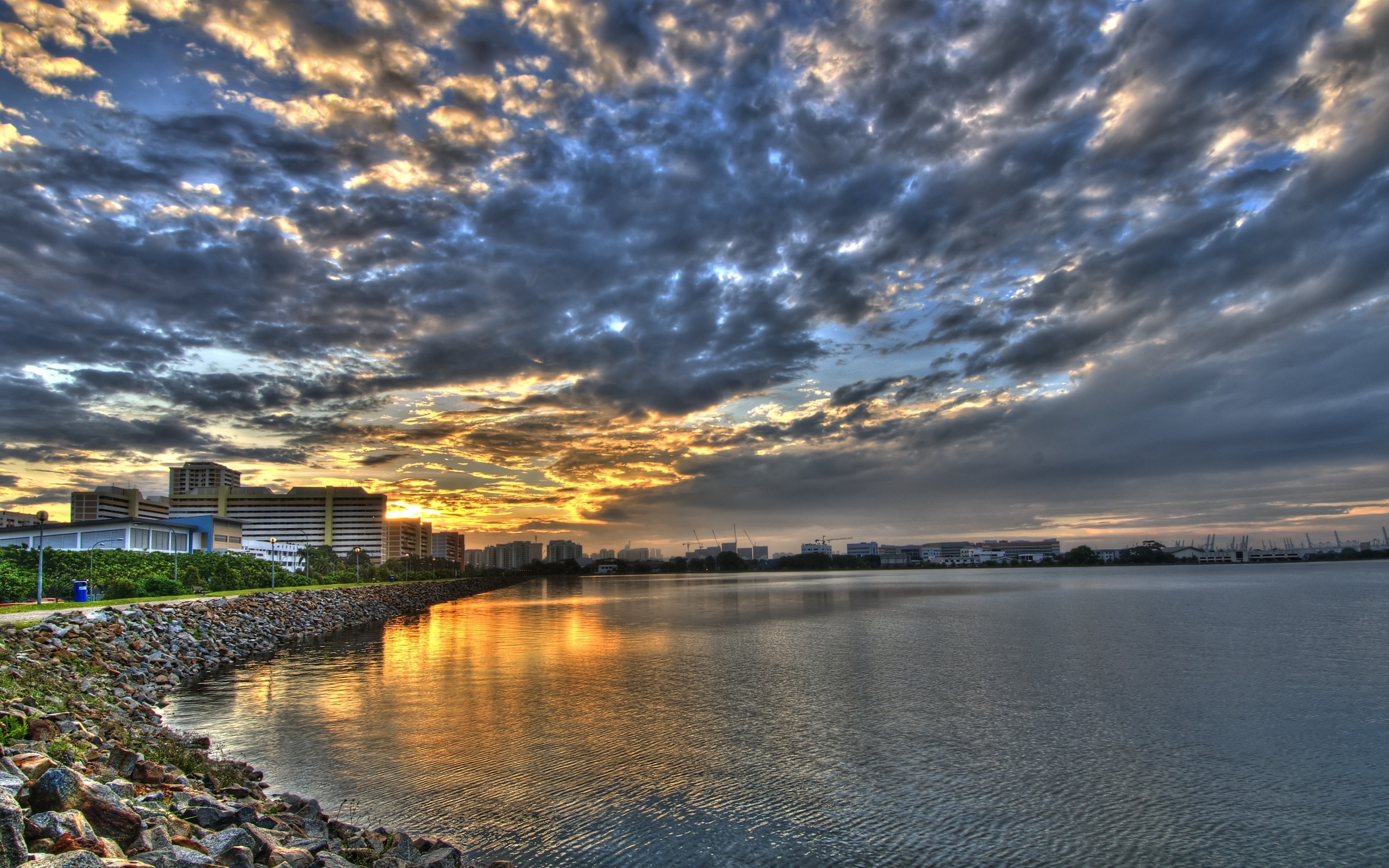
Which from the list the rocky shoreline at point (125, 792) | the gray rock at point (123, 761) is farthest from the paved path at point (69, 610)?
the gray rock at point (123, 761)

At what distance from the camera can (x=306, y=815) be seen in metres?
12.5

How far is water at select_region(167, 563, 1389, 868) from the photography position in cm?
1269

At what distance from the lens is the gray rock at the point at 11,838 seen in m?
6.75

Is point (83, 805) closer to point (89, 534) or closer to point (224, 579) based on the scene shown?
point (224, 579)

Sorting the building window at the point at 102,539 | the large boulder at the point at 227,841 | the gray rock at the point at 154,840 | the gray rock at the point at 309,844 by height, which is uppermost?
the building window at the point at 102,539

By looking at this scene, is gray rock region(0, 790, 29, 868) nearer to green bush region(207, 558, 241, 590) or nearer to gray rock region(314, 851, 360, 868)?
gray rock region(314, 851, 360, 868)

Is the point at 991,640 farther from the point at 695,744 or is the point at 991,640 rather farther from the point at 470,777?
the point at 470,777

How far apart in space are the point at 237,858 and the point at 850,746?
13.9m

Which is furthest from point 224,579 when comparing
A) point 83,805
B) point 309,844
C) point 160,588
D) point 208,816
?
point 83,805

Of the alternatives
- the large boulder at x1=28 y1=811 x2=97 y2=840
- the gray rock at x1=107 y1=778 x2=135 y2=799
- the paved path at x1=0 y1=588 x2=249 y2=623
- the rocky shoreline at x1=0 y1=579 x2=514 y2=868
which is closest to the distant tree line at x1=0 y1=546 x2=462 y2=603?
the paved path at x1=0 y1=588 x2=249 y2=623

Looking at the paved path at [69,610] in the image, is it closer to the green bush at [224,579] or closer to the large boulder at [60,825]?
the green bush at [224,579]

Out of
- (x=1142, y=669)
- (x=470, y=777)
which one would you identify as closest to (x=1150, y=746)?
(x=1142, y=669)

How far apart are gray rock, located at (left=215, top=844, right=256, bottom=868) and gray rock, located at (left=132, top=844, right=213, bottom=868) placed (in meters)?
0.37

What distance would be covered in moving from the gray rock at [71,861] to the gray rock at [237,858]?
248cm
